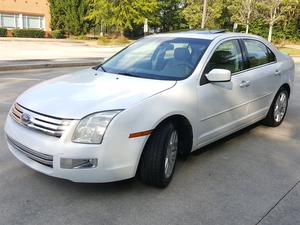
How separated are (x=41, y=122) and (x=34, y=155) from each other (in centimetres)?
31

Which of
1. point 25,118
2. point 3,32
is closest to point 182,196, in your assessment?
point 25,118

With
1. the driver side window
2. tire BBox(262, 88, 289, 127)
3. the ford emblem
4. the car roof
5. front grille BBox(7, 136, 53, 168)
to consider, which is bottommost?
tire BBox(262, 88, 289, 127)

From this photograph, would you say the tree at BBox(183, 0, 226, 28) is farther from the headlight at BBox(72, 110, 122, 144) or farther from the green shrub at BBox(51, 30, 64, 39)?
the headlight at BBox(72, 110, 122, 144)

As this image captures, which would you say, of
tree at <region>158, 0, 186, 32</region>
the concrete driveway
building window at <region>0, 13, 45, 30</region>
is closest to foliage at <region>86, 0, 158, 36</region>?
tree at <region>158, 0, 186, 32</region>

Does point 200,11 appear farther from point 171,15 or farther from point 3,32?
point 3,32

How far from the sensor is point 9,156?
4570 millimetres

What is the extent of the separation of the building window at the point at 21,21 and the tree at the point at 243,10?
22352 millimetres

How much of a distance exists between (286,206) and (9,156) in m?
3.15

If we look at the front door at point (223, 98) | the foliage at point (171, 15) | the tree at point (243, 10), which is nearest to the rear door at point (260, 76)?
the front door at point (223, 98)

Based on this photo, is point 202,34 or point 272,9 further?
point 272,9

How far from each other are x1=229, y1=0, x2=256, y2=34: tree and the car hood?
116ft

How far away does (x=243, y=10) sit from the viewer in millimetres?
38219

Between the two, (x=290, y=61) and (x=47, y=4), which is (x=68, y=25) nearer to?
(x=47, y=4)

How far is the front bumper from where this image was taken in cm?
327
